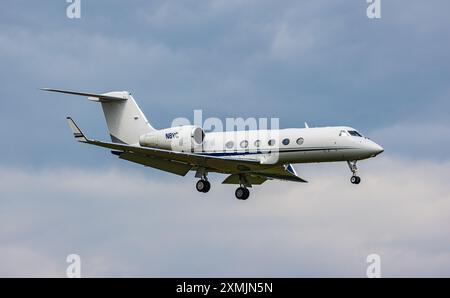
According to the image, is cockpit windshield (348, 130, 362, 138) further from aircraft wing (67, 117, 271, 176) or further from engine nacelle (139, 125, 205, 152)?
engine nacelle (139, 125, 205, 152)

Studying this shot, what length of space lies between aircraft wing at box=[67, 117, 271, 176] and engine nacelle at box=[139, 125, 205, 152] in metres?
0.64

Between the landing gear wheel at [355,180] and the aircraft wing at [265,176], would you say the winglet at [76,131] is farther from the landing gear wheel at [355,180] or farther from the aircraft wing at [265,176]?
the landing gear wheel at [355,180]

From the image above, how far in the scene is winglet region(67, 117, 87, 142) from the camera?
1750 inches

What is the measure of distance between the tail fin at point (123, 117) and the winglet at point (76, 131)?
6379mm

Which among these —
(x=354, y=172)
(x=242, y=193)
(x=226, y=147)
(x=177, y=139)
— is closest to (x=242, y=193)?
(x=242, y=193)

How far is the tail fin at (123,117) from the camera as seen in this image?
5125 cm

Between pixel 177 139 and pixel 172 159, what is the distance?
3.25 feet

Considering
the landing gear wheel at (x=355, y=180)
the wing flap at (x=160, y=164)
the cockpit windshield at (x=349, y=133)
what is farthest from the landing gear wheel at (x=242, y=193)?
the landing gear wheel at (x=355, y=180)

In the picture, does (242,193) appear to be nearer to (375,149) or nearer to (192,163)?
(192,163)

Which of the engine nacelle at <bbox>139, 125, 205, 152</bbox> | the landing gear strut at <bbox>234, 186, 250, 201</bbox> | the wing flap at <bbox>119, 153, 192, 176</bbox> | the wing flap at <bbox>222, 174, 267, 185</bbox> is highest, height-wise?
the engine nacelle at <bbox>139, 125, 205, 152</bbox>

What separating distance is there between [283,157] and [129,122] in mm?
9923

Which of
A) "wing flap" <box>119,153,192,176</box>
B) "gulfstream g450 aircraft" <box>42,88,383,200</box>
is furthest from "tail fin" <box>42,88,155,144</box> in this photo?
"wing flap" <box>119,153,192,176</box>
